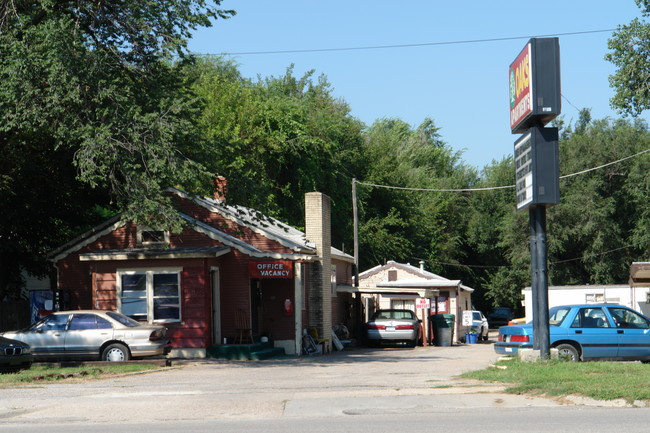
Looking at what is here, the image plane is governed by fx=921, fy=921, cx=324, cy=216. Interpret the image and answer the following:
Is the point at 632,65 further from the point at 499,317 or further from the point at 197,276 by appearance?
the point at 499,317

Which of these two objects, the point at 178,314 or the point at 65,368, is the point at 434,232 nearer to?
the point at 178,314

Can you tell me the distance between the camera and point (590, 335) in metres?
22.6

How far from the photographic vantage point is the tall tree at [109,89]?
23000 mm

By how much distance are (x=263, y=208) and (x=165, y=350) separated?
497cm

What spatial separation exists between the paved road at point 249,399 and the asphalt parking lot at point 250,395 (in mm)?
15

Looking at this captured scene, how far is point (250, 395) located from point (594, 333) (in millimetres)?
10077

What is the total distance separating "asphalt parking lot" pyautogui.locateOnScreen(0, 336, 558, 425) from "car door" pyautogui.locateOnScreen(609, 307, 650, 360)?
382cm

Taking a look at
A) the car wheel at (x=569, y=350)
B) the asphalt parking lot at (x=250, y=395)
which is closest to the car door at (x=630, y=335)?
the car wheel at (x=569, y=350)

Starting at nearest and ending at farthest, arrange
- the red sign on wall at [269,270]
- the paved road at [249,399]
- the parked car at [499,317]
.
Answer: the paved road at [249,399]
the red sign on wall at [269,270]
the parked car at [499,317]

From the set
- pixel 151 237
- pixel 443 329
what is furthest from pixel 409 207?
pixel 151 237

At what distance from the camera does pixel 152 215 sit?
78.7ft

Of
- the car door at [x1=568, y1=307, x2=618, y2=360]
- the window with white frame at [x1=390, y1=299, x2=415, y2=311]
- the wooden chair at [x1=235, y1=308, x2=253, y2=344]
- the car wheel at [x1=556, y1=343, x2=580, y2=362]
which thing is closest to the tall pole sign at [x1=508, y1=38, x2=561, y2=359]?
→ the car wheel at [x1=556, y1=343, x2=580, y2=362]

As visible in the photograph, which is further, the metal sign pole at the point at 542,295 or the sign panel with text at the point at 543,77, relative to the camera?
the metal sign pole at the point at 542,295

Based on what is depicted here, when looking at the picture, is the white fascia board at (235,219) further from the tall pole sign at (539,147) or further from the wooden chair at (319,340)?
the tall pole sign at (539,147)
